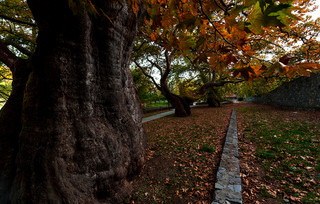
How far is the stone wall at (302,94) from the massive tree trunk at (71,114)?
12.1m

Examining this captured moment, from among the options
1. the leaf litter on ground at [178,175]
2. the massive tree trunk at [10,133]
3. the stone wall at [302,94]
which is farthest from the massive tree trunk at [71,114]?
the stone wall at [302,94]

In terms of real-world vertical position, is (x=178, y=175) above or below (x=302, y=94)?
below

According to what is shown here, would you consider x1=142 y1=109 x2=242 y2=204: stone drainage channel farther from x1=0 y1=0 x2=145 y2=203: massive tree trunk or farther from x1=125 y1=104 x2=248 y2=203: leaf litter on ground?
x1=0 y1=0 x2=145 y2=203: massive tree trunk

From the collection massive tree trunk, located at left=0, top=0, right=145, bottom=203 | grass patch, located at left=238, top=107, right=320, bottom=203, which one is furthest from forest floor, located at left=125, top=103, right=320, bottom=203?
massive tree trunk, located at left=0, top=0, right=145, bottom=203

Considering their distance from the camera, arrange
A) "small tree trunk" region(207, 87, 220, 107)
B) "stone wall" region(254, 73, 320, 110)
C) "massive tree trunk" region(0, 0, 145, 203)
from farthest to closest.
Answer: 1. "small tree trunk" region(207, 87, 220, 107)
2. "stone wall" region(254, 73, 320, 110)
3. "massive tree trunk" region(0, 0, 145, 203)

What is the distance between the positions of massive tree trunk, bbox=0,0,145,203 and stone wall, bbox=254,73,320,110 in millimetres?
12129

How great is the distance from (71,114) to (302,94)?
14030 mm

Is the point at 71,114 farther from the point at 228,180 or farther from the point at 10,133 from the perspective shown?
the point at 228,180

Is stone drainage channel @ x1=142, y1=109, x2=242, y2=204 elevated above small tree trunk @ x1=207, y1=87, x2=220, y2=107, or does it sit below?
below

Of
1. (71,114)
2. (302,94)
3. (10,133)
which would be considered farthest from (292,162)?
(302,94)

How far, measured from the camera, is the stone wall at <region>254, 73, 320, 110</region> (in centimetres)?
815

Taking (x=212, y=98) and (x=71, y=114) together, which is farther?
(x=212, y=98)

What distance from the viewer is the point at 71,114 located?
6.58 feet

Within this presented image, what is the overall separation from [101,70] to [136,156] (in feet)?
6.20
